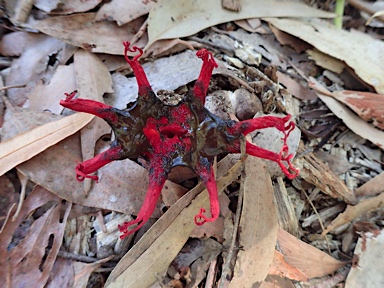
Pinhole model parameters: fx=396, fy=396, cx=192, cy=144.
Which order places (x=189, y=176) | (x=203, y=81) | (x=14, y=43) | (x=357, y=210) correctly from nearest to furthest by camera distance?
(x=203, y=81), (x=189, y=176), (x=357, y=210), (x=14, y=43)

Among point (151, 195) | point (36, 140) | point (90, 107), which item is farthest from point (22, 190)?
point (151, 195)

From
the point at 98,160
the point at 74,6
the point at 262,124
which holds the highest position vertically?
the point at 74,6

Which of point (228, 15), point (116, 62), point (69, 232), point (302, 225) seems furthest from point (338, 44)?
point (69, 232)

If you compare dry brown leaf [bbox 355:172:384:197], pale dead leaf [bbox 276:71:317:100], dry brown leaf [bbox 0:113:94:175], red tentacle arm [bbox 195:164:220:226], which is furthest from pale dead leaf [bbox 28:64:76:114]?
dry brown leaf [bbox 355:172:384:197]

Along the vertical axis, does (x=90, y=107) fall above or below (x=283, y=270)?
above

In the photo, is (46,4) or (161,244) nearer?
(161,244)

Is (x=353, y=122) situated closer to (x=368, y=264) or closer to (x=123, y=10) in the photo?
(x=368, y=264)

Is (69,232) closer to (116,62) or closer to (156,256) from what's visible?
(156,256)
